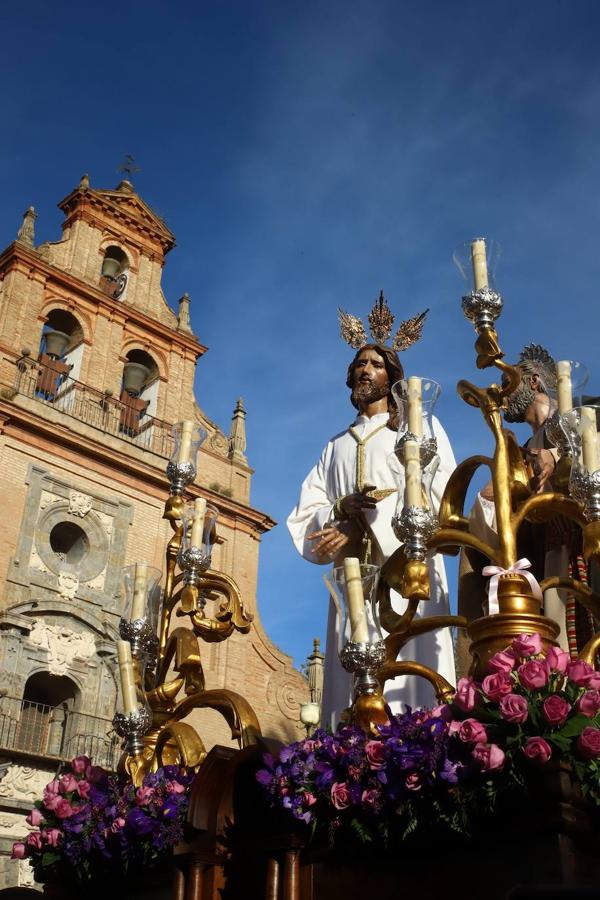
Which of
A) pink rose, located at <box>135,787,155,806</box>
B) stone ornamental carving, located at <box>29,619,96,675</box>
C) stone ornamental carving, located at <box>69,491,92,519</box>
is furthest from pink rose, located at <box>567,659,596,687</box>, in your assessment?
stone ornamental carving, located at <box>69,491,92,519</box>

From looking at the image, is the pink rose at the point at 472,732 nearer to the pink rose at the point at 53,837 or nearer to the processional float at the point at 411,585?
the processional float at the point at 411,585

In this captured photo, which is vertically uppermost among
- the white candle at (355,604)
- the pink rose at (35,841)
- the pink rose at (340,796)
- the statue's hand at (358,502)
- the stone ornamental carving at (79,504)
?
the stone ornamental carving at (79,504)

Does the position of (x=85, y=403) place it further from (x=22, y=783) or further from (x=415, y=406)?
(x=415, y=406)

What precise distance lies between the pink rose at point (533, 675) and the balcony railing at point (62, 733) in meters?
14.7

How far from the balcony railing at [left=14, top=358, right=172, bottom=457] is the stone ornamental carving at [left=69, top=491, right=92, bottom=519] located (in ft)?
4.99

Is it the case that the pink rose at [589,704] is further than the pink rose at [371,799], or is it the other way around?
the pink rose at [371,799]

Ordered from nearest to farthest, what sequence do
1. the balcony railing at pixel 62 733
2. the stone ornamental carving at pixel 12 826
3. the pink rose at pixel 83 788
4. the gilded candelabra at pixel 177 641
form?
the gilded candelabra at pixel 177 641 → the pink rose at pixel 83 788 → the stone ornamental carving at pixel 12 826 → the balcony railing at pixel 62 733

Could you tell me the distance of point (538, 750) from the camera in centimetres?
251

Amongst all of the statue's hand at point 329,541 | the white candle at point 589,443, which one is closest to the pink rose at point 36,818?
the statue's hand at point 329,541

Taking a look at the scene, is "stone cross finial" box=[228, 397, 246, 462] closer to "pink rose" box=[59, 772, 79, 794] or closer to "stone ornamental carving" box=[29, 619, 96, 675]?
"stone ornamental carving" box=[29, 619, 96, 675]

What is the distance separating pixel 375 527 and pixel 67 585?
1417 cm

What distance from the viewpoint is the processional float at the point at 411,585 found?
3.36 meters

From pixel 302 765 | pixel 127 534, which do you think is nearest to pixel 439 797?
pixel 302 765

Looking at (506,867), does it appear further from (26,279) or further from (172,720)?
(26,279)
